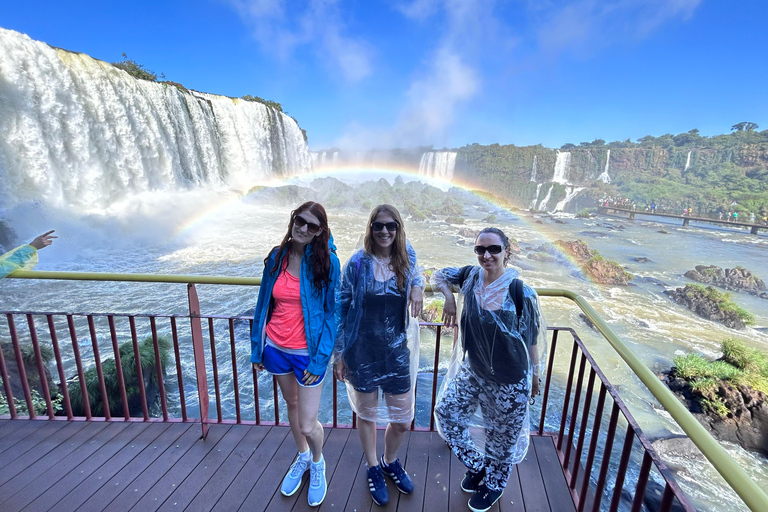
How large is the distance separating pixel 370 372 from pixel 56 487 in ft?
5.35

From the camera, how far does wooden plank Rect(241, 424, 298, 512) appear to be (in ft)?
5.65

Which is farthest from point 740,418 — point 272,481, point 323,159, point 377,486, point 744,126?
point 744,126

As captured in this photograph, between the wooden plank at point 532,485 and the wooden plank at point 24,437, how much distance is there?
249 cm

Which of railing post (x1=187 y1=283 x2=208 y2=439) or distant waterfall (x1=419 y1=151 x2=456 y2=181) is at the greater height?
distant waterfall (x1=419 y1=151 x2=456 y2=181)

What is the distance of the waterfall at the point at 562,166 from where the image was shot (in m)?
50.3

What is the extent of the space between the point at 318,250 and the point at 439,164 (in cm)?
5028

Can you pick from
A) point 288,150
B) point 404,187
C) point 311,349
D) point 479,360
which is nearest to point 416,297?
point 479,360

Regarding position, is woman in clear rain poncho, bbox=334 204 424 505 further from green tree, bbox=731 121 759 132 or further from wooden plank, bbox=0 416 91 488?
green tree, bbox=731 121 759 132

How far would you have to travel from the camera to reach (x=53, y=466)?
1919 millimetres

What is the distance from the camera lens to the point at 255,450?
204 centimetres

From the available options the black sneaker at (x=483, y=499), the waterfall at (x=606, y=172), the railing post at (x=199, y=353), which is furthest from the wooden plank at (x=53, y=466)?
the waterfall at (x=606, y=172)

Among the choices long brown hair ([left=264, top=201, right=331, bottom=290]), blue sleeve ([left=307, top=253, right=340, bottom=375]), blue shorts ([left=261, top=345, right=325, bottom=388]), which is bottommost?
blue shorts ([left=261, top=345, right=325, bottom=388])

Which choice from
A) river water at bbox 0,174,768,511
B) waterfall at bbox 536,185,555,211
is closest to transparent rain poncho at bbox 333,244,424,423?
river water at bbox 0,174,768,511

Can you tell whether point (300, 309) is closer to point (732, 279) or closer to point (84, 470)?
point (84, 470)
